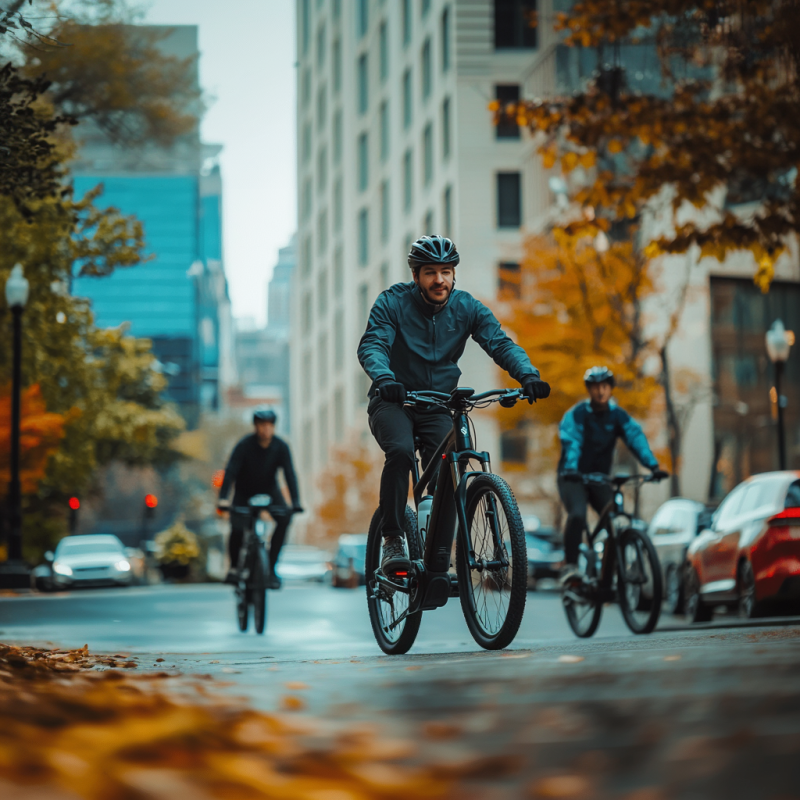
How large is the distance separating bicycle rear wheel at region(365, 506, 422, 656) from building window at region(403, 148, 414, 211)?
59.5 metres

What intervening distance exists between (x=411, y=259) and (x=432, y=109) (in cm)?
5637

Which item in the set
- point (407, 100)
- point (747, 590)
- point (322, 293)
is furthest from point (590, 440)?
point (322, 293)

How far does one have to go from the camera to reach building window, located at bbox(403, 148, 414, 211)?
65.9 meters

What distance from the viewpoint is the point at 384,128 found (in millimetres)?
73500

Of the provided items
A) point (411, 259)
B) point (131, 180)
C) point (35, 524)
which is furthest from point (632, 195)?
point (131, 180)

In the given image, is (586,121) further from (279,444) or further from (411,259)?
(411,259)

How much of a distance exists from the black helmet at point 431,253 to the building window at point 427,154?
56390 millimetres

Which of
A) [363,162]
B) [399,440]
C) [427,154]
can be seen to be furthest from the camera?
[363,162]

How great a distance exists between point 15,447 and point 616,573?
678 inches

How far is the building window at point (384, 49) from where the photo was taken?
7262 cm

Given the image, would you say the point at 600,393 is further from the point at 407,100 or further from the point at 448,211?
the point at 407,100

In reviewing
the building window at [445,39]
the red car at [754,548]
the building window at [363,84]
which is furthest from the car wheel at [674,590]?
the building window at [363,84]

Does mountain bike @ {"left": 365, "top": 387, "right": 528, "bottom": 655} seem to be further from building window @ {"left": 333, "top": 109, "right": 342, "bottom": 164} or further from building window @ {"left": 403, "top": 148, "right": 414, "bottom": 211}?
building window @ {"left": 333, "top": 109, "right": 342, "bottom": 164}

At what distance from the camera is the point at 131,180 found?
16862 centimetres
